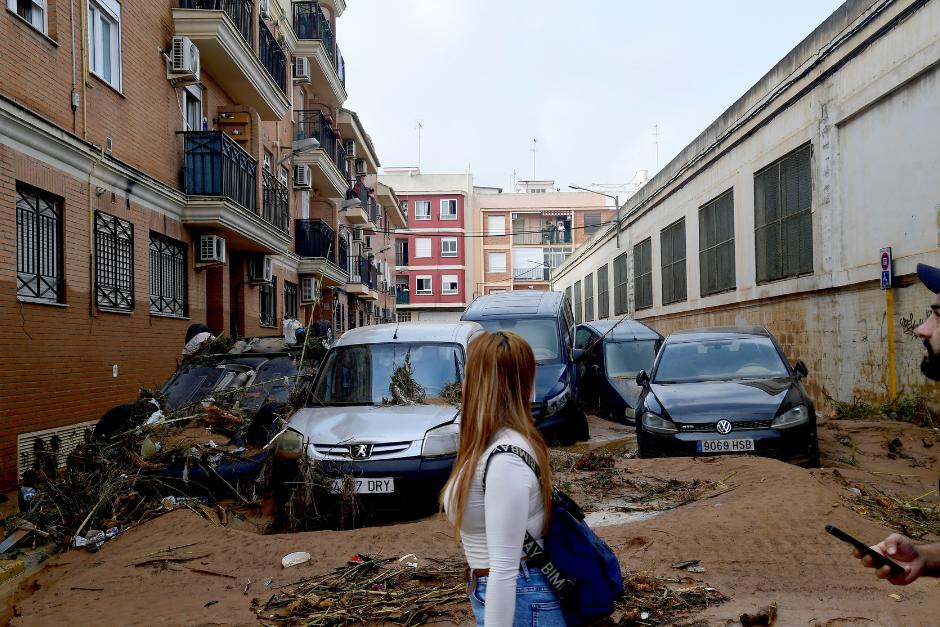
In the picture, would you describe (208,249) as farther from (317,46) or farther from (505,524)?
(505,524)

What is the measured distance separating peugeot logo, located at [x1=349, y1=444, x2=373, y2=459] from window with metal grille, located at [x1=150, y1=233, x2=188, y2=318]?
28.9 feet

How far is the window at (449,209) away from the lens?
222 ft

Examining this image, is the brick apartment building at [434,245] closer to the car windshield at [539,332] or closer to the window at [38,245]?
the car windshield at [539,332]

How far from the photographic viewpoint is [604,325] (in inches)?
704

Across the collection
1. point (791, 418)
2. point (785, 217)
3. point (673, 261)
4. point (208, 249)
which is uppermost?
point (785, 217)

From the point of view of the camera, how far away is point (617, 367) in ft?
50.3

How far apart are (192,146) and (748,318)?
42.7 ft

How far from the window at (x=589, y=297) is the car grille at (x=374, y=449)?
37.4 meters

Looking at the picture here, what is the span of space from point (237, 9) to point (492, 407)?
18.5 m

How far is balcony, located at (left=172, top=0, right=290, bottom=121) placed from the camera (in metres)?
15.7

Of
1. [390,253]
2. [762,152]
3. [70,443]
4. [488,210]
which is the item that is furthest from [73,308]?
[488,210]

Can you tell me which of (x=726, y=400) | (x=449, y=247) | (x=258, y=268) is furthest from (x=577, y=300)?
(x=726, y=400)

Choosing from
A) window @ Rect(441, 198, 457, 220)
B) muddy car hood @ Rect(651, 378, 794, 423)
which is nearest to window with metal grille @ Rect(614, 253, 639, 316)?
muddy car hood @ Rect(651, 378, 794, 423)

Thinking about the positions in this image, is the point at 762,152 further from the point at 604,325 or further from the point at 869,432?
the point at 869,432
